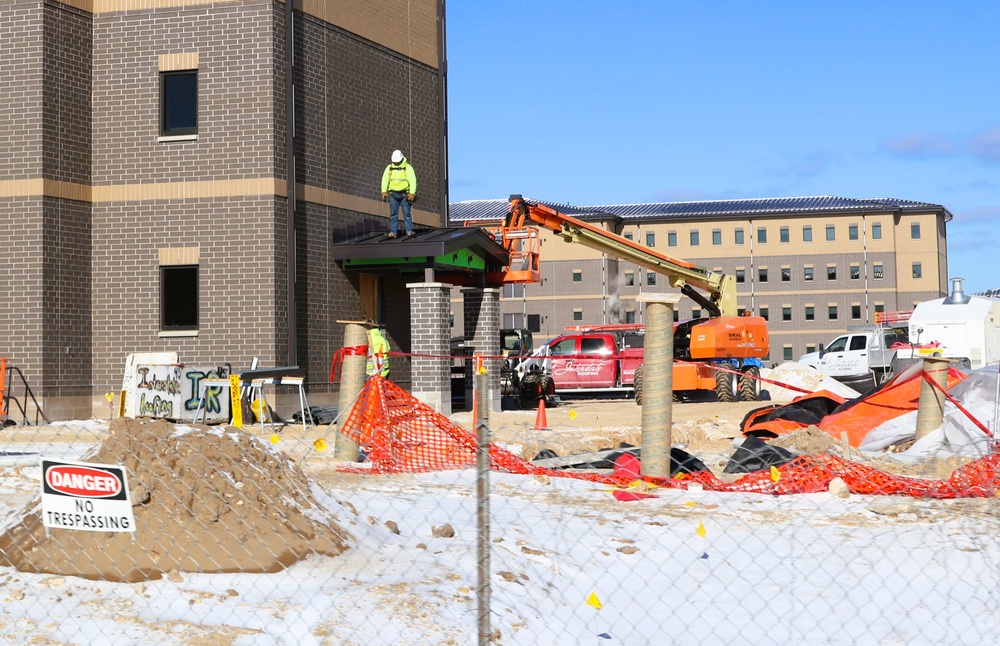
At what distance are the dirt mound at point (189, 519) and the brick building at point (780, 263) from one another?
7343 cm

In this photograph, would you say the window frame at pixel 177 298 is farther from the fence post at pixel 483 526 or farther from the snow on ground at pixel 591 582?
the fence post at pixel 483 526

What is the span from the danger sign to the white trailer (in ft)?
110

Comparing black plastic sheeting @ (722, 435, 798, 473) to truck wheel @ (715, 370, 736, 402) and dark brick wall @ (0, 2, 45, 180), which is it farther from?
dark brick wall @ (0, 2, 45, 180)

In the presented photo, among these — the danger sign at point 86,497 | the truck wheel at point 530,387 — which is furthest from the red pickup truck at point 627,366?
the danger sign at point 86,497

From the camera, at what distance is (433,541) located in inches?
346

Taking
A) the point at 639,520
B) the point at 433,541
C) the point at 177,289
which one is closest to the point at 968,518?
the point at 639,520

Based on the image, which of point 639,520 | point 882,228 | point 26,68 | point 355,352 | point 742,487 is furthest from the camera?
point 882,228

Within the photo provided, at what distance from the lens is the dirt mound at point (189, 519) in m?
7.37

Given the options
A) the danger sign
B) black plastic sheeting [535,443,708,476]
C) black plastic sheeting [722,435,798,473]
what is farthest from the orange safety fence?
the danger sign

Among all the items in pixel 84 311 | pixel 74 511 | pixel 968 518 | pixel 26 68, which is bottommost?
pixel 968 518

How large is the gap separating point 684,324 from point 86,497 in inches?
1014

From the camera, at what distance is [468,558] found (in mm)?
8250

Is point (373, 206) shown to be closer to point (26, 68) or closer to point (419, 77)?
point (419, 77)

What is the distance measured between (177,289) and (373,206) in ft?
17.1
